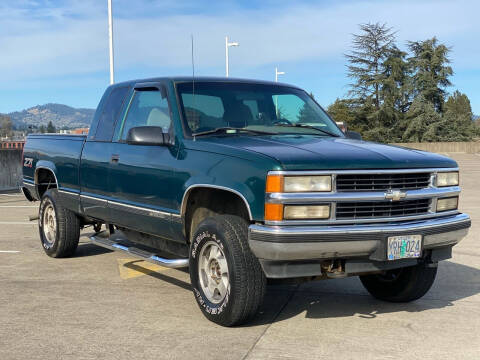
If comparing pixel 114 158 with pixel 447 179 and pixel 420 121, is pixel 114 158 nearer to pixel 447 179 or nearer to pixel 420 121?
pixel 447 179

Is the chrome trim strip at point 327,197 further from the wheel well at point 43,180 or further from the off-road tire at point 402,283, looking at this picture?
the wheel well at point 43,180

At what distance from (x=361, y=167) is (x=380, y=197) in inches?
10.3

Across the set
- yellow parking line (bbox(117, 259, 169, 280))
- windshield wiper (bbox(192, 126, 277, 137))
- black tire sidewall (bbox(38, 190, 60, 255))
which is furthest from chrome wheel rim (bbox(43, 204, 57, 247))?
windshield wiper (bbox(192, 126, 277, 137))

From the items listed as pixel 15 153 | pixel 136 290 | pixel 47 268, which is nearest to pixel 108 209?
pixel 136 290

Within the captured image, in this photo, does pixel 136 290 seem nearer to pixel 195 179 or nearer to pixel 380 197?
pixel 195 179

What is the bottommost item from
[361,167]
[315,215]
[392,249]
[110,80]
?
[392,249]

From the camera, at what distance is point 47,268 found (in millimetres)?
7094

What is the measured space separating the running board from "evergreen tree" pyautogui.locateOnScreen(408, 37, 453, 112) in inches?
2373

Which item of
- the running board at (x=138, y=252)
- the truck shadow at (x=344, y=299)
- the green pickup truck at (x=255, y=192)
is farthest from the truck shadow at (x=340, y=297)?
the running board at (x=138, y=252)

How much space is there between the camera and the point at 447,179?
5102 millimetres

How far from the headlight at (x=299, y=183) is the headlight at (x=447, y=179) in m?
1.17

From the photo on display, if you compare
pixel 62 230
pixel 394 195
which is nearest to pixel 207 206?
pixel 394 195

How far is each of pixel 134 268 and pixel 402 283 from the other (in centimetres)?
308

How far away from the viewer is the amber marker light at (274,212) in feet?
14.0
